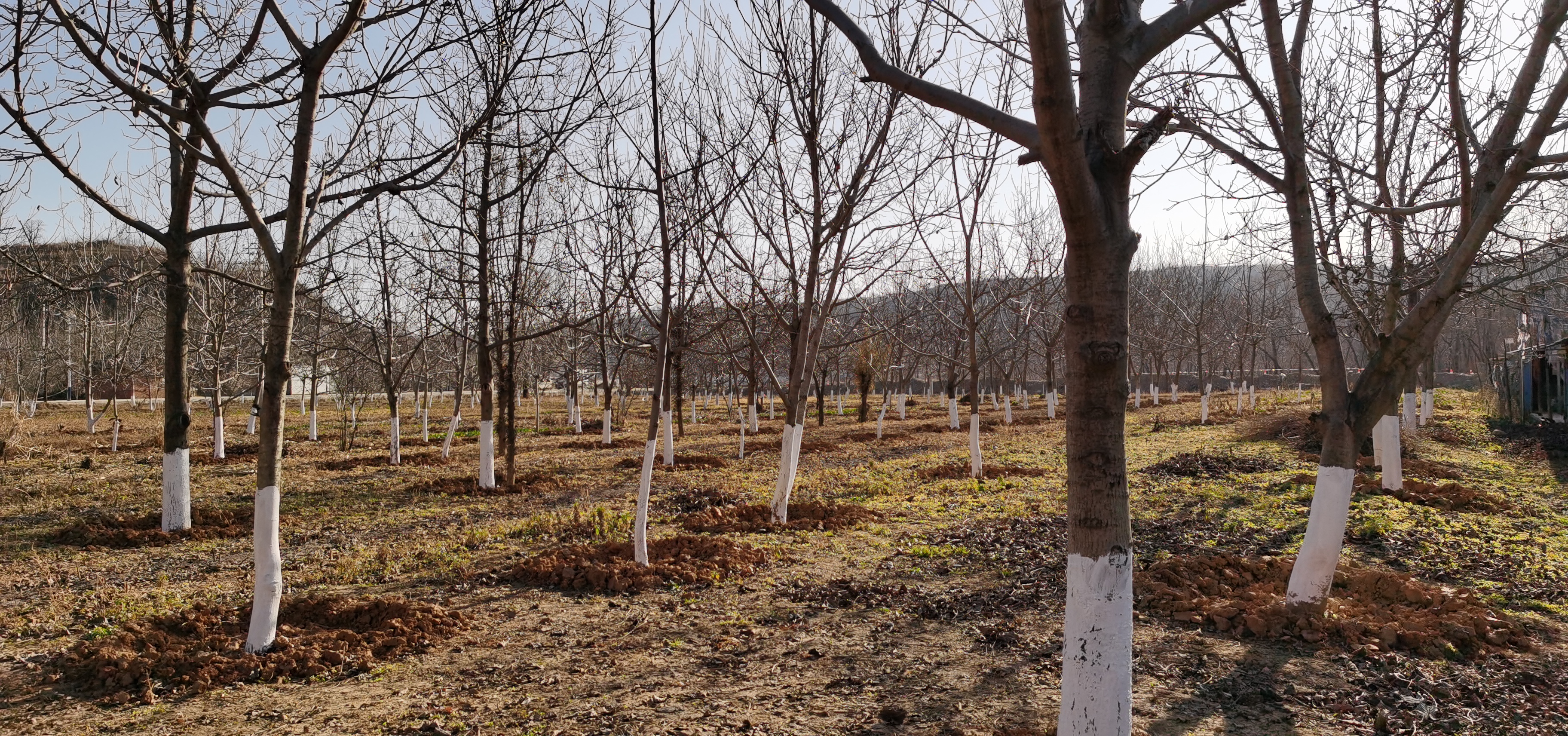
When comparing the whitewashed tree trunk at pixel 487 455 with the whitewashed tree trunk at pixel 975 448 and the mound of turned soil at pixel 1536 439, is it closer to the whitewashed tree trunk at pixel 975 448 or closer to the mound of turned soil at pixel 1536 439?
the whitewashed tree trunk at pixel 975 448

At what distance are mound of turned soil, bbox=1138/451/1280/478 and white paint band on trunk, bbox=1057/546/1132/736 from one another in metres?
11.2

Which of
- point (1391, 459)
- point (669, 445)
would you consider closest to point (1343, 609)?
point (1391, 459)

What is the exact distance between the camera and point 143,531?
8.92m

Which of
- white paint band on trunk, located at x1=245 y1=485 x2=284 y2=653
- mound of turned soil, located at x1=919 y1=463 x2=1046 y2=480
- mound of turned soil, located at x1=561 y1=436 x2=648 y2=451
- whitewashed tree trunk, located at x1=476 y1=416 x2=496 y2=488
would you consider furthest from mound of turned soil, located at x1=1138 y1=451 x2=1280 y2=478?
white paint band on trunk, located at x1=245 y1=485 x2=284 y2=653

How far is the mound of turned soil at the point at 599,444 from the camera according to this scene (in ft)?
66.1

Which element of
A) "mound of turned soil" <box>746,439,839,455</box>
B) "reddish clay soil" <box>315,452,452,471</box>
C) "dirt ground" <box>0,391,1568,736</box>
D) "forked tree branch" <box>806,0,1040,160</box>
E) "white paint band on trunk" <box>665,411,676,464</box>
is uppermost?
"forked tree branch" <box>806,0,1040,160</box>

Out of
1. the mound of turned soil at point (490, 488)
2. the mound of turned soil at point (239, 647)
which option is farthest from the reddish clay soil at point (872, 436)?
the mound of turned soil at point (239, 647)

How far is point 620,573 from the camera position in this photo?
21.4ft

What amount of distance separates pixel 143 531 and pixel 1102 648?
10075 mm

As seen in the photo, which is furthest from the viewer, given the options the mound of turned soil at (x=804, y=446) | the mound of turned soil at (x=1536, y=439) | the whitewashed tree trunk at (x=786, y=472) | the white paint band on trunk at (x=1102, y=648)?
the mound of turned soil at (x=804, y=446)

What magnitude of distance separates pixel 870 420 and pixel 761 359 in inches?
939

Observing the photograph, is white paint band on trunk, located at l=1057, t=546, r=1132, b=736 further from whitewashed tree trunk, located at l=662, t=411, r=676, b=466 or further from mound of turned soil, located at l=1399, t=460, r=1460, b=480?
whitewashed tree trunk, located at l=662, t=411, r=676, b=466

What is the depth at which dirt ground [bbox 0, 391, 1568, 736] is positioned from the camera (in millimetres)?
3918

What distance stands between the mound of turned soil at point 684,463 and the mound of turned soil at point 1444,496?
10118 millimetres
